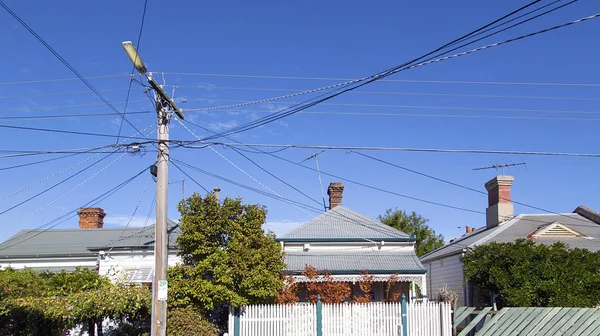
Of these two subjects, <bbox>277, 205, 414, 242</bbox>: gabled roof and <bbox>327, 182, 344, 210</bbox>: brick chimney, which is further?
<bbox>327, 182, 344, 210</bbox>: brick chimney

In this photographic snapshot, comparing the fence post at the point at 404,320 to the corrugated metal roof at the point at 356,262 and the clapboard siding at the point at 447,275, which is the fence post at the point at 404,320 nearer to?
the corrugated metal roof at the point at 356,262

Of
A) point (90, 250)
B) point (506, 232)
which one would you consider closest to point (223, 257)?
point (90, 250)

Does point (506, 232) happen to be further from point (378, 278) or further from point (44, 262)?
point (44, 262)

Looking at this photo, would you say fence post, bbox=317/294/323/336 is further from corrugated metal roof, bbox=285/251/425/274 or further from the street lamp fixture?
the street lamp fixture

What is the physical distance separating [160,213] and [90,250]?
36.8ft

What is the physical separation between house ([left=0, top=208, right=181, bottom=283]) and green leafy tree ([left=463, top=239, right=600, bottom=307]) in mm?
12090

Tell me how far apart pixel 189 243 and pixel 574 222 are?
1723cm

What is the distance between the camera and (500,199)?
2680 centimetres

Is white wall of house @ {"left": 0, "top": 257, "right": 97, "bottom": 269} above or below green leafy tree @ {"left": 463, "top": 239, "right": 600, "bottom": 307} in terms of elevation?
above

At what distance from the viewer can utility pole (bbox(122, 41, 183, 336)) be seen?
1366 cm

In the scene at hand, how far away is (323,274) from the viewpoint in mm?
21266

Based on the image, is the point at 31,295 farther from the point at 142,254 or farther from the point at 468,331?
the point at 468,331

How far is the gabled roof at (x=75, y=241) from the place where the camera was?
24.0 meters

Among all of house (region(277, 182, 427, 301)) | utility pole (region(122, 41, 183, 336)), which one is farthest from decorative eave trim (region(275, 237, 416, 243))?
utility pole (region(122, 41, 183, 336))
